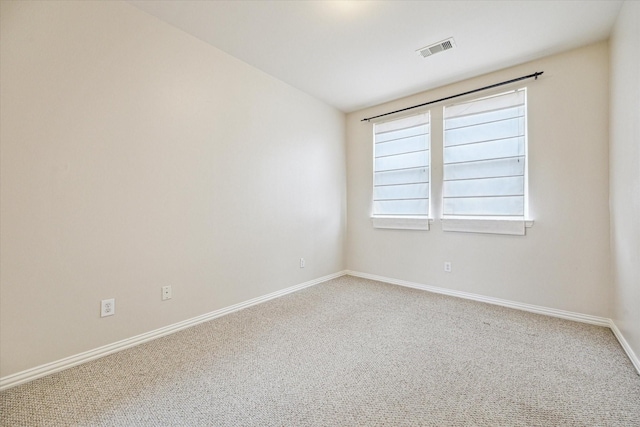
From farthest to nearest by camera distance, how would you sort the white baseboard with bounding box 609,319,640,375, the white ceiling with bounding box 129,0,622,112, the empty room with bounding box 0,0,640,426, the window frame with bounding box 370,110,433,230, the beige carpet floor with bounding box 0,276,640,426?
the window frame with bounding box 370,110,433,230 < the white ceiling with bounding box 129,0,622,112 < the white baseboard with bounding box 609,319,640,375 < the empty room with bounding box 0,0,640,426 < the beige carpet floor with bounding box 0,276,640,426

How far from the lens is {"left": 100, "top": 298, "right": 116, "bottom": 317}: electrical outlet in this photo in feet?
6.50

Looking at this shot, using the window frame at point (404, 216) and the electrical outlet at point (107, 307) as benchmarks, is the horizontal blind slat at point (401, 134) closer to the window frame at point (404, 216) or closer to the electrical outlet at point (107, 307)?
the window frame at point (404, 216)

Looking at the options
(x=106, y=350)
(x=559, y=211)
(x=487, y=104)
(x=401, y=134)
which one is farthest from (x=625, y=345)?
(x=106, y=350)

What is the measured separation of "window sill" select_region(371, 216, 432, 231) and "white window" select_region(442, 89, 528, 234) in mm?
246

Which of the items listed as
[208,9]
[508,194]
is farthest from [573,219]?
[208,9]

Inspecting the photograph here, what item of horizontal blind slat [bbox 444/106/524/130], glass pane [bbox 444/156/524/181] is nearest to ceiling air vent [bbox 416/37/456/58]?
horizontal blind slat [bbox 444/106/524/130]

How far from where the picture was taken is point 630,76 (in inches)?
75.0

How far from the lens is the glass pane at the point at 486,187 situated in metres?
2.91

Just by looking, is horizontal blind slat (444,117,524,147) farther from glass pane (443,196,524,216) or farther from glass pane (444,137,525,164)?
glass pane (443,196,524,216)

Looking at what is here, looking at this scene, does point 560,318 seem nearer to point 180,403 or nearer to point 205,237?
point 180,403

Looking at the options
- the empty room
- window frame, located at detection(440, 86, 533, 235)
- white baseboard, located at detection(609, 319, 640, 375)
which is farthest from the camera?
window frame, located at detection(440, 86, 533, 235)

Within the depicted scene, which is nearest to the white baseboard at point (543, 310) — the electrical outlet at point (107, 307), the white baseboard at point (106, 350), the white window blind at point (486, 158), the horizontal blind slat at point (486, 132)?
the white window blind at point (486, 158)

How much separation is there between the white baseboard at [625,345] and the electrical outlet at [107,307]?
345 centimetres

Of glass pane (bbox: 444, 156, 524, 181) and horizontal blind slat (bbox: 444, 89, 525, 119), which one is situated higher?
horizontal blind slat (bbox: 444, 89, 525, 119)
